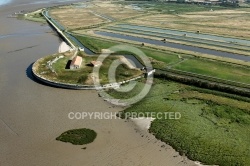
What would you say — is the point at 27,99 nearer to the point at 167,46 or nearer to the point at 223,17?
the point at 167,46

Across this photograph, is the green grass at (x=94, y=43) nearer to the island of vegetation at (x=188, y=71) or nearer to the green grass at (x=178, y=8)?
the island of vegetation at (x=188, y=71)

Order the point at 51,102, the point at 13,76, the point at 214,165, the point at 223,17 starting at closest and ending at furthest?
the point at 214,165, the point at 51,102, the point at 13,76, the point at 223,17

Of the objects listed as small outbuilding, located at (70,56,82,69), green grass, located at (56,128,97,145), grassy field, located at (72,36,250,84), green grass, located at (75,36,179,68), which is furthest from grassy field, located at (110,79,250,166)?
green grass, located at (75,36,179,68)

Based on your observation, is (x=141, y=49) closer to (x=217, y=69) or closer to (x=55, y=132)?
(x=217, y=69)

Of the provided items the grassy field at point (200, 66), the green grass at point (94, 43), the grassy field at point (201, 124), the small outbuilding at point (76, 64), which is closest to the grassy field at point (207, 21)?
the grassy field at point (200, 66)

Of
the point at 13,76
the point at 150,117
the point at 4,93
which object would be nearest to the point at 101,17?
the point at 13,76

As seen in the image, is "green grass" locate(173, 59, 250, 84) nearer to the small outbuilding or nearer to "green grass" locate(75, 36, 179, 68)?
"green grass" locate(75, 36, 179, 68)

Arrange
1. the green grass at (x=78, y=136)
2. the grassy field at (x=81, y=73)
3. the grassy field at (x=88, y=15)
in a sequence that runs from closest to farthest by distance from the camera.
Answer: the green grass at (x=78, y=136) < the grassy field at (x=81, y=73) < the grassy field at (x=88, y=15)
